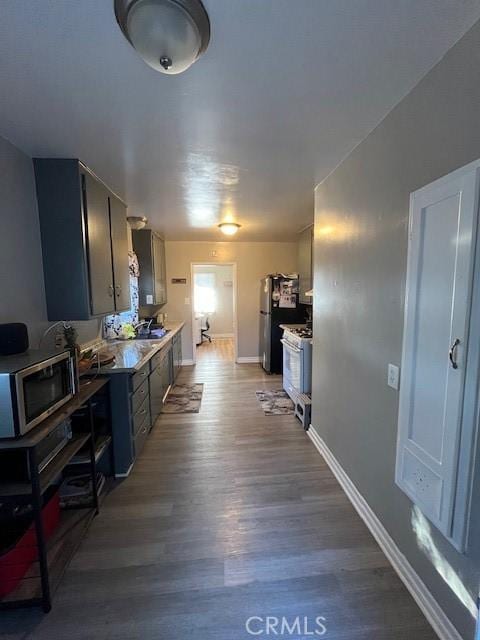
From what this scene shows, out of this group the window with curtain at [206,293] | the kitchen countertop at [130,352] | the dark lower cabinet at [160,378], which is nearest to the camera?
the kitchen countertop at [130,352]

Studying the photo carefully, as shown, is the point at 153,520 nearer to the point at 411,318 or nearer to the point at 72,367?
the point at 72,367

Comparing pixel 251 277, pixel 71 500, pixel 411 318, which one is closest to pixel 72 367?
pixel 71 500

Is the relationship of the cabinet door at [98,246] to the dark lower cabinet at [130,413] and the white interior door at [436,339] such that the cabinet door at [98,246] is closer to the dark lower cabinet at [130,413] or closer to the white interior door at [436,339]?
the dark lower cabinet at [130,413]

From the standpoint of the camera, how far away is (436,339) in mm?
1201

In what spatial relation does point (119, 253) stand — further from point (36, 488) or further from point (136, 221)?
point (36, 488)

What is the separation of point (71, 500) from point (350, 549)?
1831 mm

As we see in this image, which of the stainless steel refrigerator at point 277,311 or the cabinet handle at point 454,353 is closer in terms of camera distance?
the cabinet handle at point 454,353

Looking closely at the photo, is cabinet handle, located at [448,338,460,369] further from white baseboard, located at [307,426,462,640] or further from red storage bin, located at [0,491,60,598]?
red storage bin, located at [0,491,60,598]

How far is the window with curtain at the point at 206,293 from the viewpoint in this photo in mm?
9133

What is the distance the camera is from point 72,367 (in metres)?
1.64

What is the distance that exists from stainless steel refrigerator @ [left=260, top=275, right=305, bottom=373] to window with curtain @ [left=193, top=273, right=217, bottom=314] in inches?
166

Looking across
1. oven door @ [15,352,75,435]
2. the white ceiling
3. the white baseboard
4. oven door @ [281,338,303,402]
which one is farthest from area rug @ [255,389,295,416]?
the white ceiling

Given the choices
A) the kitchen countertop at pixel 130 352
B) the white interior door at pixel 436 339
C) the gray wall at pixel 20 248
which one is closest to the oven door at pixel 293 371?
the kitchen countertop at pixel 130 352

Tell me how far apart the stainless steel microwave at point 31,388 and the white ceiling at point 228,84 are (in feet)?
4.14
